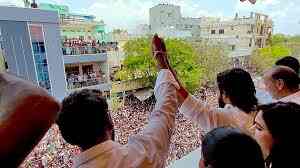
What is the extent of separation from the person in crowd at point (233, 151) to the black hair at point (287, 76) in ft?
2.61

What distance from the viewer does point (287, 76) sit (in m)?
1.33

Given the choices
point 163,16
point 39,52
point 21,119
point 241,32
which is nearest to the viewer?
point 21,119

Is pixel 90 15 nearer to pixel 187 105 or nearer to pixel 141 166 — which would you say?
pixel 187 105

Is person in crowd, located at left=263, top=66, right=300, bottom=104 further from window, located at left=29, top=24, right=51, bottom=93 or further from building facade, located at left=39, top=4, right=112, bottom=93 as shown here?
window, located at left=29, top=24, right=51, bottom=93

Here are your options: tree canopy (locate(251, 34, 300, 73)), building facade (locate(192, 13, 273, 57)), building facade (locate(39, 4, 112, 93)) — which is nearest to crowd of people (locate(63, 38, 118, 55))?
building facade (locate(39, 4, 112, 93))

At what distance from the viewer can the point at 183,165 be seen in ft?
5.74

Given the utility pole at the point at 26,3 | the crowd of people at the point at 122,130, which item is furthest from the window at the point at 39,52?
the crowd of people at the point at 122,130

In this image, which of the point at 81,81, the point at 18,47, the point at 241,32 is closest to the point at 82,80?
the point at 81,81

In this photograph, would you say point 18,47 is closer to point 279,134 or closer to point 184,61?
point 279,134

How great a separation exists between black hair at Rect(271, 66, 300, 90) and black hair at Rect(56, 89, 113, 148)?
3.10ft

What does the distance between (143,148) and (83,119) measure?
0.48ft

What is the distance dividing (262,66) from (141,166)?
8.03 feet

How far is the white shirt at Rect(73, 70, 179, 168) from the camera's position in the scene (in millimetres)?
617

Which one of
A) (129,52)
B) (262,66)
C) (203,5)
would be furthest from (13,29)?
(262,66)
